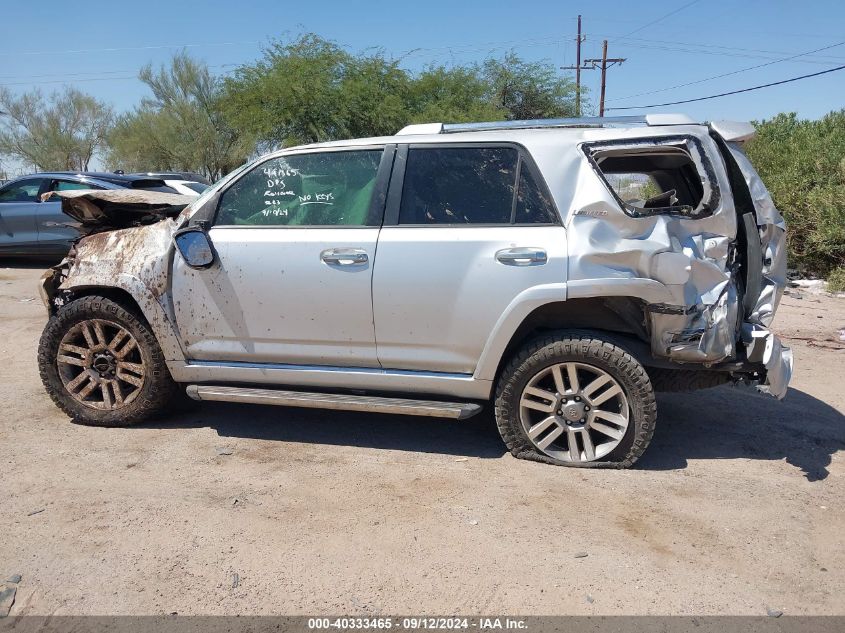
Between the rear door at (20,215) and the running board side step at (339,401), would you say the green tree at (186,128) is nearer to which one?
the rear door at (20,215)

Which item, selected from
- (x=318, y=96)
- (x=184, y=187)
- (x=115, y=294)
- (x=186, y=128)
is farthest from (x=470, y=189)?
(x=186, y=128)

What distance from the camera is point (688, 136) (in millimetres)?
3850

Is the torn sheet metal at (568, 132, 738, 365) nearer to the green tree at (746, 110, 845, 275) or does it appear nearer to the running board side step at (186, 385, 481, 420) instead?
the running board side step at (186, 385, 481, 420)

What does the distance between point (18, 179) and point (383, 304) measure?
10.3 m

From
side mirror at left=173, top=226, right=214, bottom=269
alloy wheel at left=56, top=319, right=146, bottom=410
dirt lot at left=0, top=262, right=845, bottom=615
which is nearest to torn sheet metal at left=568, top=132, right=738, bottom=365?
dirt lot at left=0, top=262, right=845, bottom=615

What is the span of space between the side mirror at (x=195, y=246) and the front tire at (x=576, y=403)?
1953 mm

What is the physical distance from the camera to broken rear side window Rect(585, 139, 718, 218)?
3.81 m

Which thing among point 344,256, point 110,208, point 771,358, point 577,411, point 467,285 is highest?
point 110,208

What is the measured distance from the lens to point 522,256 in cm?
383

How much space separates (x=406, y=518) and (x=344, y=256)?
1.54 metres

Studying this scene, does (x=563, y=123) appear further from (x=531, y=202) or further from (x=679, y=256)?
(x=679, y=256)

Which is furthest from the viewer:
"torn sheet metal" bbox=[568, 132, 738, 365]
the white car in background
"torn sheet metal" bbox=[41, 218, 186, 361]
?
the white car in background

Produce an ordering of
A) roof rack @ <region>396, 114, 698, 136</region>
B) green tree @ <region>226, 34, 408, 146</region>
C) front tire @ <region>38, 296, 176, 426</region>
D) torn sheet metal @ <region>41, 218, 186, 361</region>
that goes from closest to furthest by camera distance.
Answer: roof rack @ <region>396, 114, 698, 136</region>
torn sheet metal @ <region>41, 218, 186, 361</region>
front tire @ <region>38, 296, 176, 426</region>
green tree @ <region>226, 34, 408, 146</region>

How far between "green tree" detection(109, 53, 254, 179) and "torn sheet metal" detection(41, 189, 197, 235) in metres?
33.3
